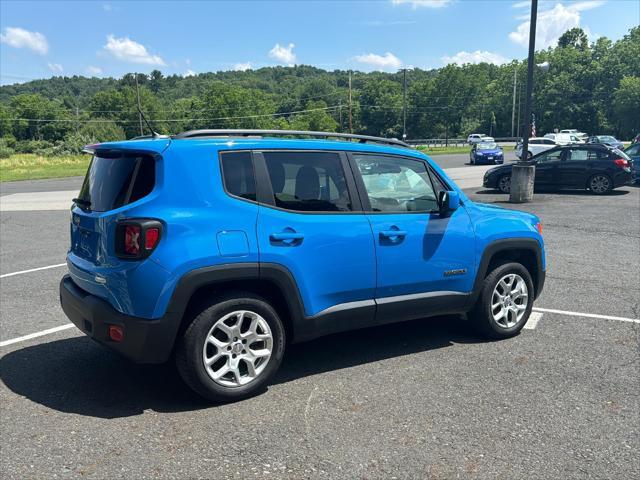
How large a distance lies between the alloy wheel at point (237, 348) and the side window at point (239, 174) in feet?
2.61

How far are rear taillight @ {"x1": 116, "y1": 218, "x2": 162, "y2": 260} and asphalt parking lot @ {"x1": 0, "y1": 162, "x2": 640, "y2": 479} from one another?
3.48ft

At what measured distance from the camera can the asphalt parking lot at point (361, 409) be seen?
3.08m

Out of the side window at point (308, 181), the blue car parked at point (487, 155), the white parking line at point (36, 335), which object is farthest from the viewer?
the blue car parked at point (487, 155)

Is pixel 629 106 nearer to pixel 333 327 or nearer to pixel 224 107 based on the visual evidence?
pixel 224 107

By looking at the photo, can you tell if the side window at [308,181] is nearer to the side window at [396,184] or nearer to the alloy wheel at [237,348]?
the side window at [396,184]

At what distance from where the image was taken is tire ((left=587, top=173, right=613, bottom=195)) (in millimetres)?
17453

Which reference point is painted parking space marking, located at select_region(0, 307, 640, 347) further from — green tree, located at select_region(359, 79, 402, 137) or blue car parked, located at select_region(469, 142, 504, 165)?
green tree, located at select_region(359, 79, 402, 137)

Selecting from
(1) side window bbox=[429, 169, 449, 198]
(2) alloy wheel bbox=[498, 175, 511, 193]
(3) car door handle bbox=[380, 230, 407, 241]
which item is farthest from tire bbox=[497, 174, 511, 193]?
(3) car door handle bbox=[380, 230, 407, 241]

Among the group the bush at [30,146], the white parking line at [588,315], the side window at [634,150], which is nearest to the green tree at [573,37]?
the bush at [30,146]

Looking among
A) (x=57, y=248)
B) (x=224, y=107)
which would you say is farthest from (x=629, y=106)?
(x=57, y=248)

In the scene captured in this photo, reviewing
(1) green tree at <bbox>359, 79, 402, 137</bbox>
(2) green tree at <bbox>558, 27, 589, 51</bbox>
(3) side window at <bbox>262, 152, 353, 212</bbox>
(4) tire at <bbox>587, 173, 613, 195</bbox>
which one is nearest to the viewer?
(3) side window at <bbox>262, 152, 353, 212</bbox>

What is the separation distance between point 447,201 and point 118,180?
250 cm

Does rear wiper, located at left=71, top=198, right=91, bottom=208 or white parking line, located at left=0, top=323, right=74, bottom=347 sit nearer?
rear wiper, located at left=71, top=198, right=91, bottom=208

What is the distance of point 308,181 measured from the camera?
4.15 m
